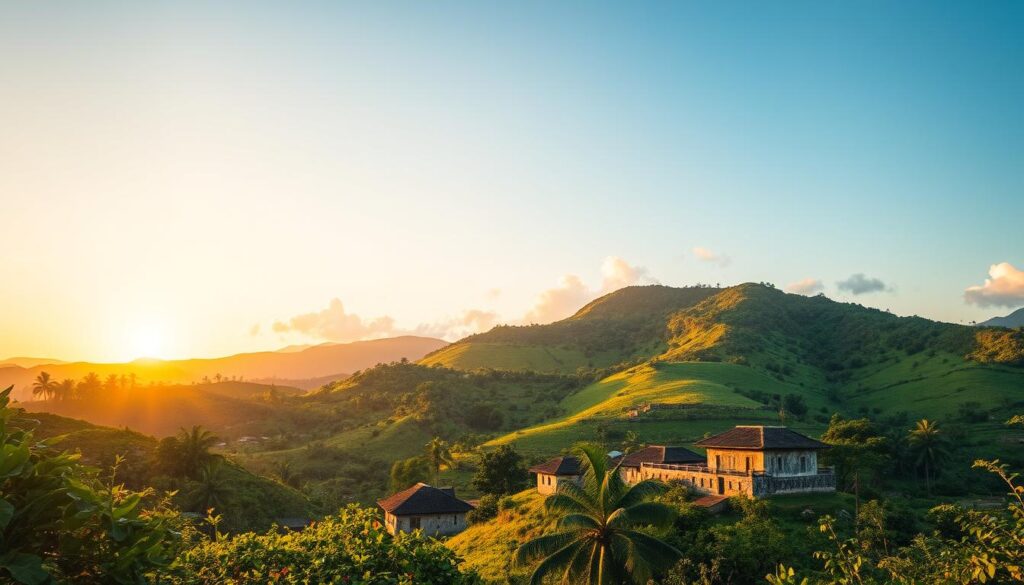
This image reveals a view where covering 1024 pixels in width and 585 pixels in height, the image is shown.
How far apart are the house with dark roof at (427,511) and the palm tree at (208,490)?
48.5ft

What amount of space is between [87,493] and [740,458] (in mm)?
49559

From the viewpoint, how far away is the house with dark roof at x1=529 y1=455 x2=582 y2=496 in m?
61.7

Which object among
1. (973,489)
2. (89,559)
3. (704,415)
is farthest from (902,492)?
(89,559)

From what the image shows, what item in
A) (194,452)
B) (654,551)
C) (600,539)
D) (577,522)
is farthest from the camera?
(194,452)

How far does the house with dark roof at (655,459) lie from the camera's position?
6094 cm

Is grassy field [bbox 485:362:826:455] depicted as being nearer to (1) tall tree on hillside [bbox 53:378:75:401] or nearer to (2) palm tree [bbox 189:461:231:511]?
(2) palm tree [bbox 189:461:231:511]

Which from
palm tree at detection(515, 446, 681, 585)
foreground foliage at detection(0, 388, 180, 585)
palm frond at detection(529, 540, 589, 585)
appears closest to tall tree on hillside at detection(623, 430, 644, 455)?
palm tree at detection(515, 446, 681, 585)

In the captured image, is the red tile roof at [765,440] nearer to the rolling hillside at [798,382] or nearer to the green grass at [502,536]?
the green grass at [502,536]

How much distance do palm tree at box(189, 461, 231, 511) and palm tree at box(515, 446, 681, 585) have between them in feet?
120

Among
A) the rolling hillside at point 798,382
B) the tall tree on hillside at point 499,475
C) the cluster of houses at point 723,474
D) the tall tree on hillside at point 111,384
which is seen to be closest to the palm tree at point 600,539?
the cluster of houses at point 723,474

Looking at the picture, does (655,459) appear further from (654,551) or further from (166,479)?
(166,479)

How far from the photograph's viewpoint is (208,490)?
57.2 meters

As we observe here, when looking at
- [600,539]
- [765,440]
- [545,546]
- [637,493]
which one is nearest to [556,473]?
[765,440]

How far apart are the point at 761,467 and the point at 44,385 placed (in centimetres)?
14863
